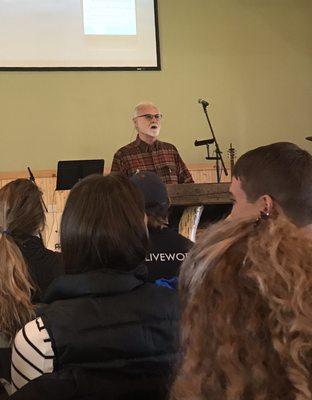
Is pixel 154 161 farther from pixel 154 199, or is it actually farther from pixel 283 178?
pixel 283 178

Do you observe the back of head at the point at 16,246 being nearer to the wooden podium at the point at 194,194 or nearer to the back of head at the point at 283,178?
the back of head at the point at 283,178

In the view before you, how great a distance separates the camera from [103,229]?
3.57 ft

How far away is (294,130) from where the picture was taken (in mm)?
5984

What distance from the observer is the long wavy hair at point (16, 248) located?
156 centimetres

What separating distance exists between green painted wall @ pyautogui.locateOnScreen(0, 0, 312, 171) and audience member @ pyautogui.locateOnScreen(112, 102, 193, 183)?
1166 mm

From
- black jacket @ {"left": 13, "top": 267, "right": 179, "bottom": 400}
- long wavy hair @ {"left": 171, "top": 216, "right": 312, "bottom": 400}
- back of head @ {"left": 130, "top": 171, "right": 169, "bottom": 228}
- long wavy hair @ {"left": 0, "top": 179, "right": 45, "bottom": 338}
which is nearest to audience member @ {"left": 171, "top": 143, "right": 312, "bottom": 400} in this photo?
long wavy hair @ {"left": 171, "top": 216, "right": 312, "bottom": 400}

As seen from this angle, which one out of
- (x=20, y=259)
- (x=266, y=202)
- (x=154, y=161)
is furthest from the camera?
(x=154, y=161)

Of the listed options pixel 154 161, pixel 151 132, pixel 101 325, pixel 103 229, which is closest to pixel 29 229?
pixel 103 229

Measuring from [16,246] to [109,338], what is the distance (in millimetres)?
829

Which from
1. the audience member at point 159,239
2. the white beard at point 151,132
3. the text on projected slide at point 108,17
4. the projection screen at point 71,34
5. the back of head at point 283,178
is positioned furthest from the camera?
the text on projected slide at point 108,17

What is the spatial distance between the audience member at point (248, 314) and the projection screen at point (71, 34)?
5.03 meters

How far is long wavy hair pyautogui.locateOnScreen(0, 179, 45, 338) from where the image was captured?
1558mm

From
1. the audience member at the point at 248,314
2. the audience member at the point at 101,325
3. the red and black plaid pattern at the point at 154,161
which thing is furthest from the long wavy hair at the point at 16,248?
the red and black plaid pattern at the point at 154,161

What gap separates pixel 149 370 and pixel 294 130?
533 centimetres
